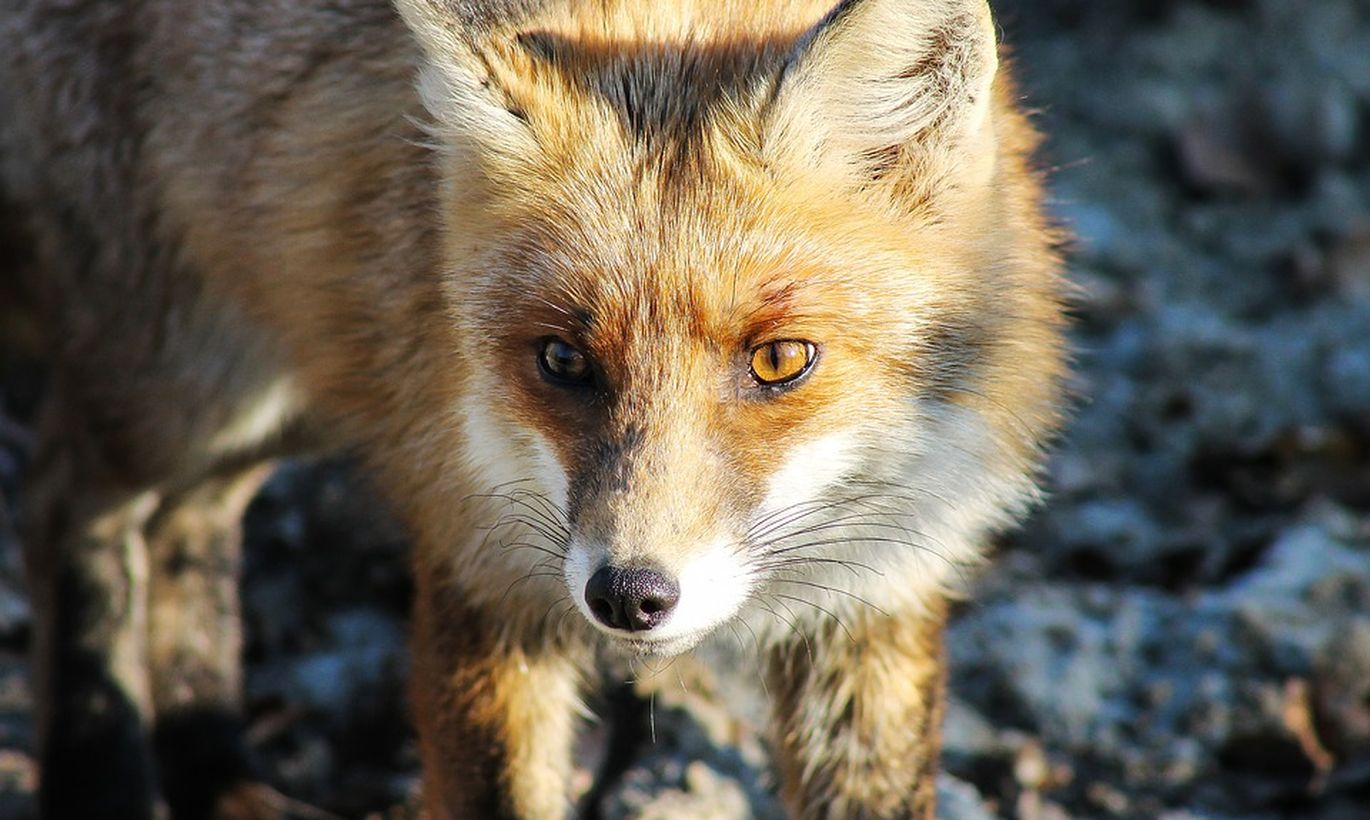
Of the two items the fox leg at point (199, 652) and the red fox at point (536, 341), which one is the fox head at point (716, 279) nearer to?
the red fox at point (536, 341)

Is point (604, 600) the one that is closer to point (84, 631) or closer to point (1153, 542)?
point (84, 631)

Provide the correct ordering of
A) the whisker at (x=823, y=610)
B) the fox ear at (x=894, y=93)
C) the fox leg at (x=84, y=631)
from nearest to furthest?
the fox ear at (x=894, y=93) → the whisker at (x=823, y=610) → the fox leg at (x=84, y=631)

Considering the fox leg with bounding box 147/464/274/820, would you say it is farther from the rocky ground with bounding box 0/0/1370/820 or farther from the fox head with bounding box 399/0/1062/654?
the fox head with bounding box 399/0/1062/654

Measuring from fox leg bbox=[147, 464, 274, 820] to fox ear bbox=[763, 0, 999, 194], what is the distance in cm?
256

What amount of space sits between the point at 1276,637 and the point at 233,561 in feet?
10.5

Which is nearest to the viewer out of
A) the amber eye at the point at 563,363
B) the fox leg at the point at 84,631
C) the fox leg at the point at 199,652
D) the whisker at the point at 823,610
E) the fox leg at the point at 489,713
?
the amber eye at the point at 563,363

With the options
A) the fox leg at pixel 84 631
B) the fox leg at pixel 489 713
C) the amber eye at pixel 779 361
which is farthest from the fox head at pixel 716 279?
the fox leg at pixel 84 631

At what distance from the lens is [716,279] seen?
2867mm

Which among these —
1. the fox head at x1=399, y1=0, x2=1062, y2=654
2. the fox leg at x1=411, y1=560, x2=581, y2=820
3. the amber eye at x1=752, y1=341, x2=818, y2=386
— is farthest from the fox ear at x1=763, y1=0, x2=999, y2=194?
the fox leg at x1=411, y1=560, x2=581, y2=820

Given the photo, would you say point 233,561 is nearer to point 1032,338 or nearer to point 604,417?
point 604,417

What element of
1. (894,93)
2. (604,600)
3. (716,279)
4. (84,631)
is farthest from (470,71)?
(84,631)

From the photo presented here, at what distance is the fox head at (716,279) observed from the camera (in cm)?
283

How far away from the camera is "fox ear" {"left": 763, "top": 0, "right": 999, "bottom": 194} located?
2.83 m

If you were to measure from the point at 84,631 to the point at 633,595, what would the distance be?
250 cm
